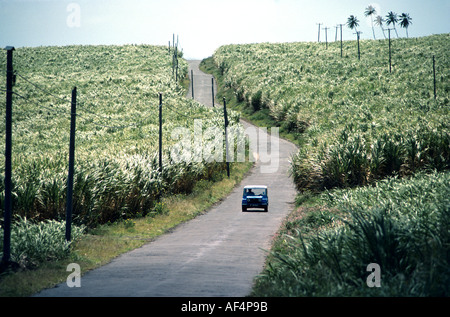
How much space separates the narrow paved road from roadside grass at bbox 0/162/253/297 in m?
0.62

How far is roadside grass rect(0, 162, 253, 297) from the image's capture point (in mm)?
14702

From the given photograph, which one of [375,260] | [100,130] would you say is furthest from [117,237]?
[100,130]

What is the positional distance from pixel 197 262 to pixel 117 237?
23.7 ft

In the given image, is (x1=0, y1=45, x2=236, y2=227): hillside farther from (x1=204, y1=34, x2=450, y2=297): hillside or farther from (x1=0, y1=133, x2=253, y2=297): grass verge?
(x1=204, y1=34, x2=450, y2=297): hillside

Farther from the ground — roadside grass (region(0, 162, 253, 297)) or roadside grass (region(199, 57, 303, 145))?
roadside grass (region(199, 57, 303, 145))

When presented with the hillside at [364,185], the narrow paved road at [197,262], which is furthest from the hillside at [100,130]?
the hillside at [364,185]

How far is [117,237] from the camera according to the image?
23.3 meters

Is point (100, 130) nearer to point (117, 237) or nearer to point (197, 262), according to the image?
point (117, 237)

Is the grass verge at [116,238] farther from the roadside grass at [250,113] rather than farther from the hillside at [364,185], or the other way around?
the roadside grass at [250,113]

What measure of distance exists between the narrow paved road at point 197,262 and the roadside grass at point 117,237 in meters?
0.62

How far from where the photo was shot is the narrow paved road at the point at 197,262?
42.8ft

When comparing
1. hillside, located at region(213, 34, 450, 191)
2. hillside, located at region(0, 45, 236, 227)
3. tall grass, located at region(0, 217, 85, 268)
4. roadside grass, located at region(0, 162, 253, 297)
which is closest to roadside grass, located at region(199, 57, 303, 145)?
hillside, located at region(213, 34, 450, 191)
